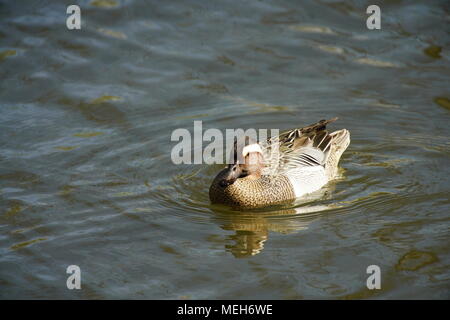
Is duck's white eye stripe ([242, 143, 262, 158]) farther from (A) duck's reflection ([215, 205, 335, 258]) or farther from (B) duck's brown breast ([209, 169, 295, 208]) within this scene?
(A) duck's reflection ([215, 205, 335, 258])

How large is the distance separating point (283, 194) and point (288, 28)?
18.3 ft

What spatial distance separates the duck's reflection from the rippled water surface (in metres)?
0.03

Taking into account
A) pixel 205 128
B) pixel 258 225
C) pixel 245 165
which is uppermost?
pixel 205 128

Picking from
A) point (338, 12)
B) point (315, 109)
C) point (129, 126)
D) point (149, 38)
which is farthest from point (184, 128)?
point (338, 12)

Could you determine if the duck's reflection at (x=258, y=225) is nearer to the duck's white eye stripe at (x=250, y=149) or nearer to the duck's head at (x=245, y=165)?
the duck's head at (x=245, y=165)

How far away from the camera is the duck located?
910 centimetres

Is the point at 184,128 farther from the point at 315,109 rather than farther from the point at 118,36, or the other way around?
the point at 118,36

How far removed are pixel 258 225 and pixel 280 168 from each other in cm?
119

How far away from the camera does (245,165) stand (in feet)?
30.2

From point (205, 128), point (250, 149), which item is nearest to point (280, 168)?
point (250, 149)

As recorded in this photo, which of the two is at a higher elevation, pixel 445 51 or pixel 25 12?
pixel 25 12

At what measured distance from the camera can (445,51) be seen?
13.2 metres

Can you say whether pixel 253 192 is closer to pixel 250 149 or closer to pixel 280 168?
pixel 250 149

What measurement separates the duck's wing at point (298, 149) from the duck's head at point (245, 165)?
1.09ft
